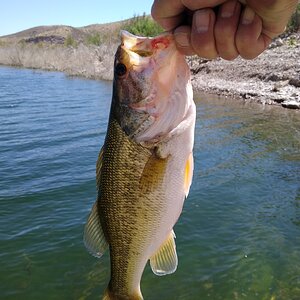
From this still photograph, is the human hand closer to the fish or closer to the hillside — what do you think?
the fish

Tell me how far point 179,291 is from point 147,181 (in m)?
4.24

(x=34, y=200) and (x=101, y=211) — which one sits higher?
(x=101, y=211)

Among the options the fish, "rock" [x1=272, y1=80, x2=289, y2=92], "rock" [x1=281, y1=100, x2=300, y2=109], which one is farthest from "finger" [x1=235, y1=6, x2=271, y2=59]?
"rock" [x1=272, y1=80, x2=289, y2=92]

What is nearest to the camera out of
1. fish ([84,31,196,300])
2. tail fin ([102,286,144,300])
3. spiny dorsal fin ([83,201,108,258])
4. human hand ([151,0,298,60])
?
human hand ([151,0,298,60])

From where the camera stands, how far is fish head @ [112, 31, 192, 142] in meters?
2.68

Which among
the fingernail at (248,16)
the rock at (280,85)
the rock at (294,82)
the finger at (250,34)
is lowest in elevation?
the rock at (280,85)

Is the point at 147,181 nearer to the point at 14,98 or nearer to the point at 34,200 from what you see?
the point at 34,200

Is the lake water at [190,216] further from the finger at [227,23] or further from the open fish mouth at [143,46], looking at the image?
the finger at [227,23]

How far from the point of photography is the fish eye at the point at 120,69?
278 centimetres

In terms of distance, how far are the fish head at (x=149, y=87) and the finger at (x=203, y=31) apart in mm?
211

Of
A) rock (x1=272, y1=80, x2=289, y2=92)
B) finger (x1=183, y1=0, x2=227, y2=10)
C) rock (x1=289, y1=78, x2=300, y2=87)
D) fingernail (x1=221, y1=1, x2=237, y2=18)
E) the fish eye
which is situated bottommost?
rock (x1=272, y1=80, x2=289, y2=92)

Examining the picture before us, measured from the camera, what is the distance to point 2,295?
641cm

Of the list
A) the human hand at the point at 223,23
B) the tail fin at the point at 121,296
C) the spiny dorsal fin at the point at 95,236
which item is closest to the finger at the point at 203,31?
the human hand at the point at 223,23

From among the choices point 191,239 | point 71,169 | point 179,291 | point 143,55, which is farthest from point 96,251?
point 71,169
